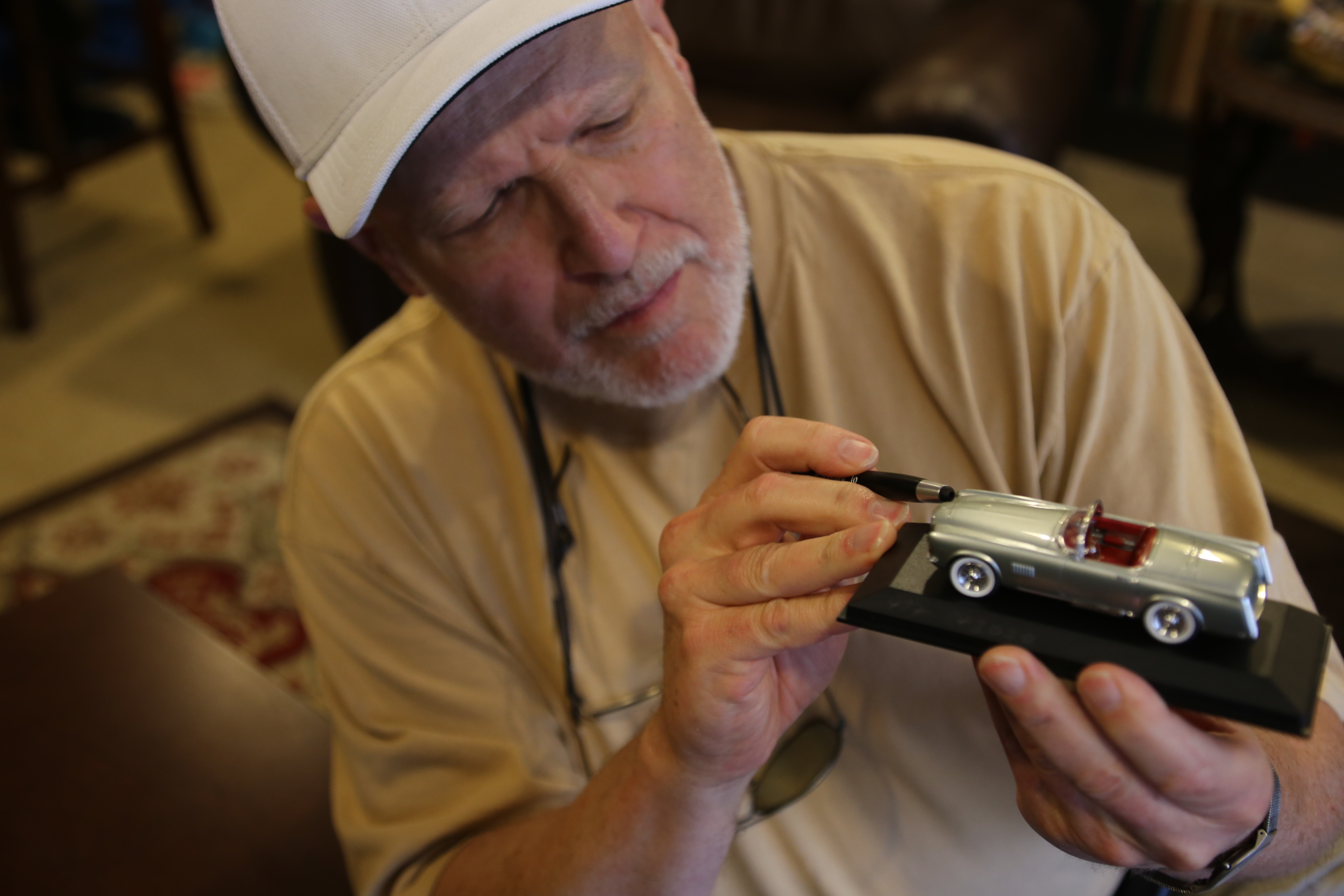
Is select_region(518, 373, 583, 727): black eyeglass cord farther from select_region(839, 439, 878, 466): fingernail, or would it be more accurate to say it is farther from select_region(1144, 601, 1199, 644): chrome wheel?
select_region(1144, 601, 1199, 644): chrome wheel

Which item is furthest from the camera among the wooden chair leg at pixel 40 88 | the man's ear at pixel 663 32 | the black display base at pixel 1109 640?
the wooden chair leg at pixel 40 88

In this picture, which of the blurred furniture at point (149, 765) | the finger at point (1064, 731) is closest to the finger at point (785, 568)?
the finger at point (1064, 731)

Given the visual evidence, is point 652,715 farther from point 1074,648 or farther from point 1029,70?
point 1029,70

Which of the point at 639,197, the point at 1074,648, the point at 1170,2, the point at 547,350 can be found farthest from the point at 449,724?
the point at 1170,2

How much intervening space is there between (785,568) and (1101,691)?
0.21m

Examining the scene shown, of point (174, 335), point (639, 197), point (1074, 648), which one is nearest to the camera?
point (1074, 648)

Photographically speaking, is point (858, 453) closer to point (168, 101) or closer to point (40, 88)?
point (168, 101)

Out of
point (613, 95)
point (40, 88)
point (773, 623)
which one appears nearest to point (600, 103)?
point (613, 95)

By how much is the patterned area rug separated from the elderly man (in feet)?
4.18

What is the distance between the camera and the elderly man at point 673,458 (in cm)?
83

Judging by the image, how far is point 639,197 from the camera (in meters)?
0.98

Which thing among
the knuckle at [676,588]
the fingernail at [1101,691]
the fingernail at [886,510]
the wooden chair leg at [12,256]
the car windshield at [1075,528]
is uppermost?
the car windshield at [1075,528]

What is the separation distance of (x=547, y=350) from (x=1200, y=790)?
657 millimetres

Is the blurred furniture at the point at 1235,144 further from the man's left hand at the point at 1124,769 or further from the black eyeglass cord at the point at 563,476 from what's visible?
the man's left hand at the point at 1124,769
